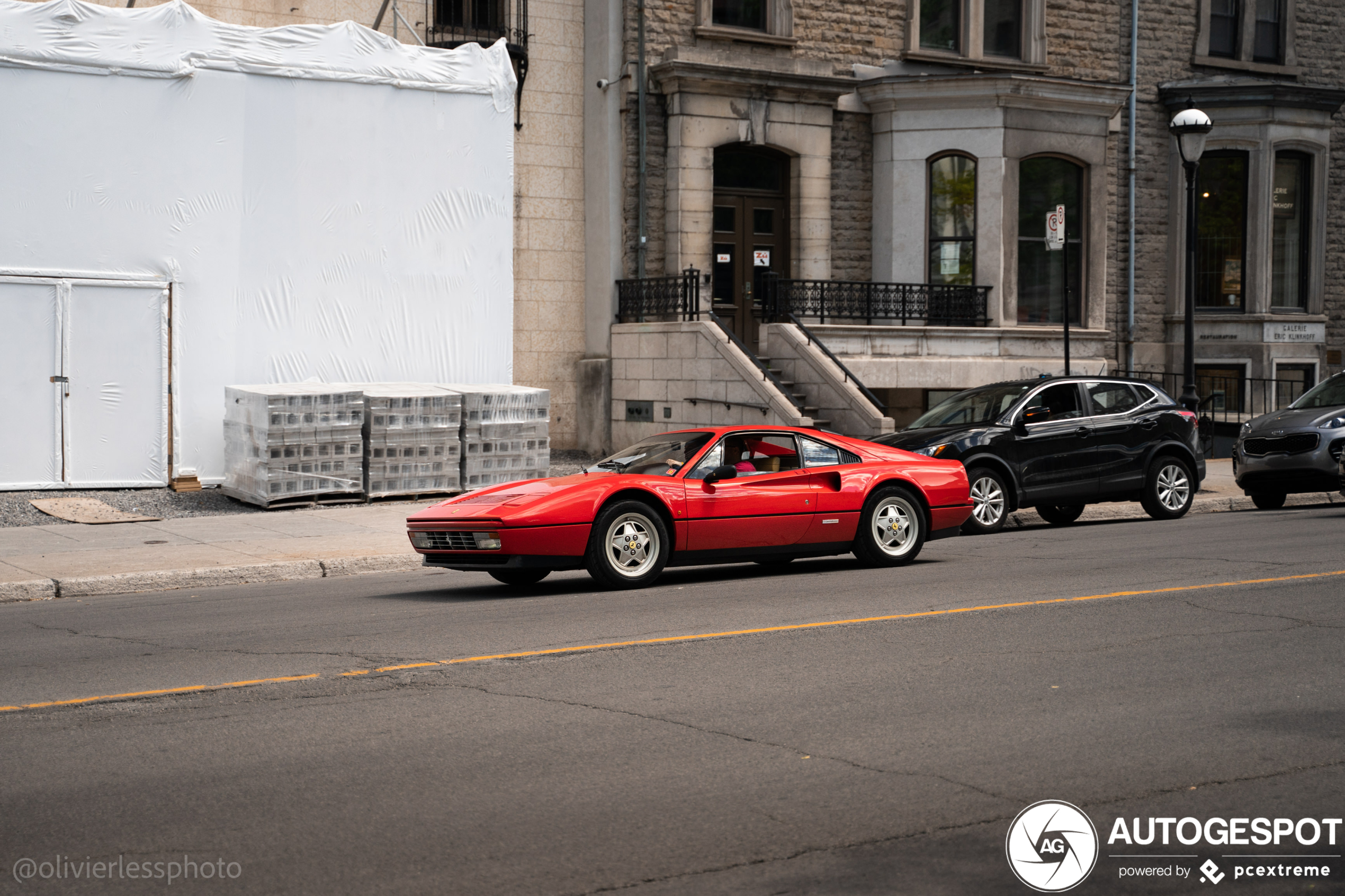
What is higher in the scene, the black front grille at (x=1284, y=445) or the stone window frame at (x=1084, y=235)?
the stone window frame at (x=1084, y=235)

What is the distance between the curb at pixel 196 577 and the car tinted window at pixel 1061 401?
738 centimetres

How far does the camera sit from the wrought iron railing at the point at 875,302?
78.5ft

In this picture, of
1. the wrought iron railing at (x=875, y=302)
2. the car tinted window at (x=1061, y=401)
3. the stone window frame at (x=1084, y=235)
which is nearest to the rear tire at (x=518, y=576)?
the car tinted window at (x=1061, y=401)

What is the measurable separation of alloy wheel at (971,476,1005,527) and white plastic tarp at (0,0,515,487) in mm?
8173

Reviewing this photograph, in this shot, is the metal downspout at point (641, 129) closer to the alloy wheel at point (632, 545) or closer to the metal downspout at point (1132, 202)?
the metal downspout at point (1132, 202)

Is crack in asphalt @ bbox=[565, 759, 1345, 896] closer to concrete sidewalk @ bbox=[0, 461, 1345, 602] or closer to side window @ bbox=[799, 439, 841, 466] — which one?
side window @ bbox=[799, 439, 841, 466]

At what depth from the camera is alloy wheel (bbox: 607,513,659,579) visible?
10.9 metres

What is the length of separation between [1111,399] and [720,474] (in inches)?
279

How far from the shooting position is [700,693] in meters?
7.03

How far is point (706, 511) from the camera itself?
442 inches

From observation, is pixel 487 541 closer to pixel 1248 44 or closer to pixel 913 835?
pixel 913 835

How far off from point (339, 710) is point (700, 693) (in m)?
1.76

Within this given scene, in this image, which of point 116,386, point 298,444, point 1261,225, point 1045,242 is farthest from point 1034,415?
point 1261,225

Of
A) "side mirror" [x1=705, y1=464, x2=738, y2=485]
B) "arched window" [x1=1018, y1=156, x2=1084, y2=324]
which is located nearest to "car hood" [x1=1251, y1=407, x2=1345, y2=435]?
"arched window" [x1=1018, y1=156, x2=1084, y2=324]
